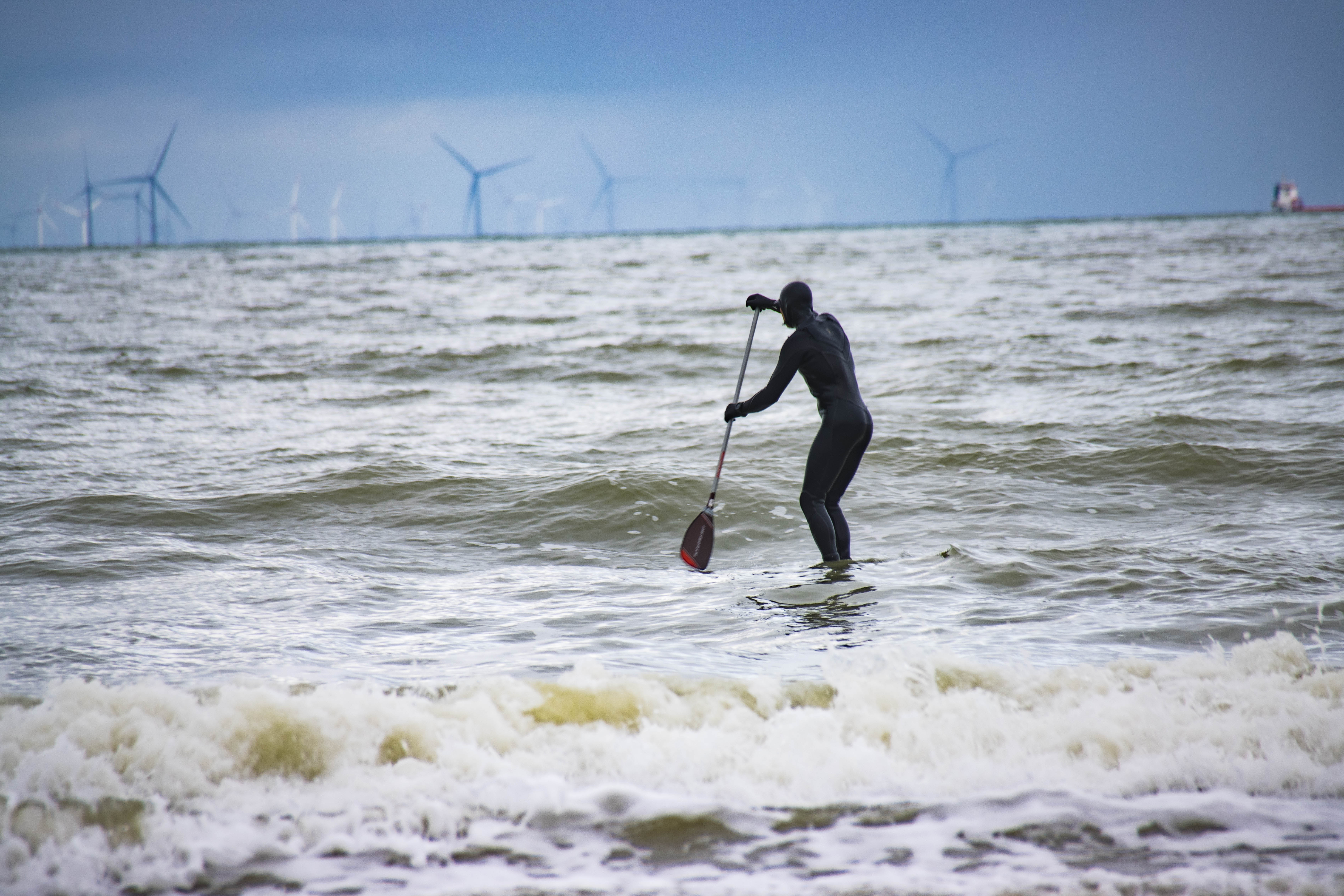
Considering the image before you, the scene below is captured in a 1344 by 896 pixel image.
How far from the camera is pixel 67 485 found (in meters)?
11.7

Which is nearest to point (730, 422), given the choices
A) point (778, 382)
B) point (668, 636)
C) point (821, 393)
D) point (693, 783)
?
point (778, 382)

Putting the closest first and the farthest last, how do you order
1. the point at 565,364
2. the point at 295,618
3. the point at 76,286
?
the point at 295,618 → the point at 565,364 → the point at 76,286

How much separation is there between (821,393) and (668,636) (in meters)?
2.44

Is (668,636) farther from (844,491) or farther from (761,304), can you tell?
(761,304)

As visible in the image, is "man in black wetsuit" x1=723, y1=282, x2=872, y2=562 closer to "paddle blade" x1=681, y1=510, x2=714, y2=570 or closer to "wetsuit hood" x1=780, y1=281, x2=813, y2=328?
"wetsuit hood" x1=780, y1=281, x2=813, y2=328

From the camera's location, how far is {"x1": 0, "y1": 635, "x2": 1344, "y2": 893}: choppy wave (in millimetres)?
3885

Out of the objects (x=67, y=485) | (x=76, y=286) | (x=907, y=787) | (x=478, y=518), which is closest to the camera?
(x=907, y=787)

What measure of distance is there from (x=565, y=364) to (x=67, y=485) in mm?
11567

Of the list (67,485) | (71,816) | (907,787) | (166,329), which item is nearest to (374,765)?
(71,816)

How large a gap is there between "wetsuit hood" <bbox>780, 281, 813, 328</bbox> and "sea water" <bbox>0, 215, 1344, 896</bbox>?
2.21 meters

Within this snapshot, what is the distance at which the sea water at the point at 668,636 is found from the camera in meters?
4.05

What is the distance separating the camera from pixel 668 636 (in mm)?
6906

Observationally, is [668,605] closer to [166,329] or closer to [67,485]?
[67,485]

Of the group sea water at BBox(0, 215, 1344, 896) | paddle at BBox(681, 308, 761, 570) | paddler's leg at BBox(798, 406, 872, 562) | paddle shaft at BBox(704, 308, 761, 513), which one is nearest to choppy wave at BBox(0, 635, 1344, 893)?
sea water at BBox(0, 215, 1344, 896)
